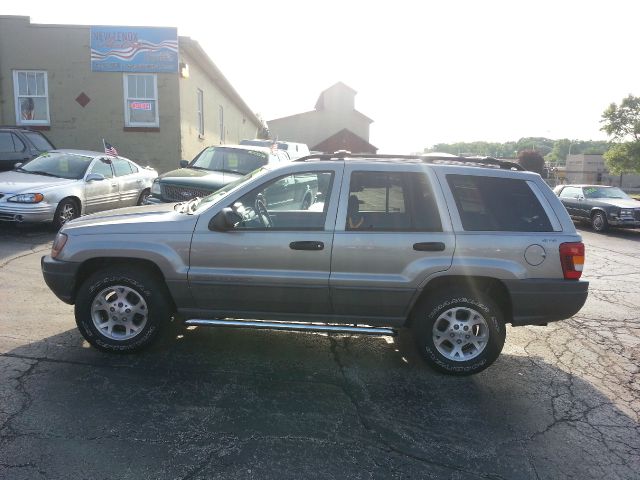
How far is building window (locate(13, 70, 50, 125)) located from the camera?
15312 millimetres

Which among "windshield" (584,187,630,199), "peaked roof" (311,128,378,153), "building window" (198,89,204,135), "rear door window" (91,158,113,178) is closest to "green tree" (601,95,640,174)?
"peaked roof" (311,128,378,153)

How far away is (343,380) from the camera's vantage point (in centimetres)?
387

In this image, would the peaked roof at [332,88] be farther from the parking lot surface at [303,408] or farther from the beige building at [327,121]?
the parking lot surface at [303,408]

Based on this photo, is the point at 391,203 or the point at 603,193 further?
the point at 603,193

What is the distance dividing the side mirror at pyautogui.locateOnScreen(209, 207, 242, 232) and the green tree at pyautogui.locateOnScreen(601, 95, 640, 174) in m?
45.6

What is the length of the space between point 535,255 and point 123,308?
345 centimetres

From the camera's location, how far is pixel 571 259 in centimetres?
389

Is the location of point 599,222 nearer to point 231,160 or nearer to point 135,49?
point 231,160

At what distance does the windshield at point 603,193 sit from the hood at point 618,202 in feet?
1.39

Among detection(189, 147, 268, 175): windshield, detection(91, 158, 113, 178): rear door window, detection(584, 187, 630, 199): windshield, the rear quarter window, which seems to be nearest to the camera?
the rear quarter window

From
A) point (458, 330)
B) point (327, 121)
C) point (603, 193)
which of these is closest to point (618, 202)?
point (603, 193)

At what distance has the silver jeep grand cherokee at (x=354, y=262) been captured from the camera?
3895 millimetres

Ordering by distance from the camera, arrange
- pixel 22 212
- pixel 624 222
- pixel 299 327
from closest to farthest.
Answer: pixel 299 327 → pixel 22 212 → pixel 624 222

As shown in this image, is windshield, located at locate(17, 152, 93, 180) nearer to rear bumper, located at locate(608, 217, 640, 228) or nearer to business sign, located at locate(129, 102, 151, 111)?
business sign, located at locate(129, 102, 151, 111)
